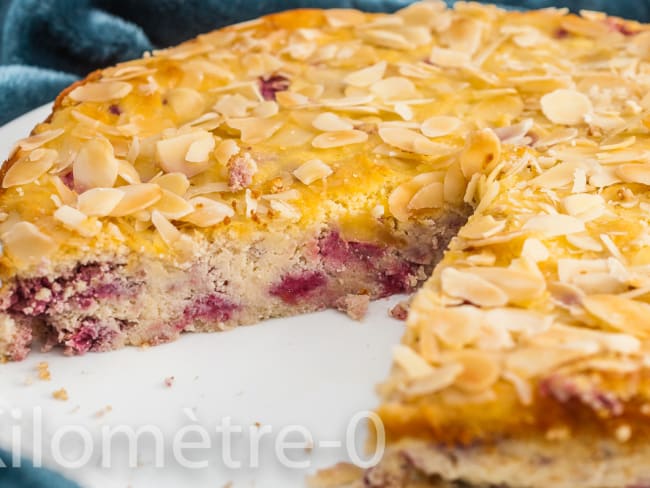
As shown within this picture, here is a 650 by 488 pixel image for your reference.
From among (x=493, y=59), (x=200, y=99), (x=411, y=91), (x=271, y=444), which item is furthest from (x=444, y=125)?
(x=271, y=444)

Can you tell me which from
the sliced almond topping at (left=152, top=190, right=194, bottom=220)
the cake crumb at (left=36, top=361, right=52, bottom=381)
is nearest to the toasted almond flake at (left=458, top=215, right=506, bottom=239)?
the sliced almond topping at (left=152, top=190, right=194, bottom=220)

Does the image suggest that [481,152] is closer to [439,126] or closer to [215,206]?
[439,126]

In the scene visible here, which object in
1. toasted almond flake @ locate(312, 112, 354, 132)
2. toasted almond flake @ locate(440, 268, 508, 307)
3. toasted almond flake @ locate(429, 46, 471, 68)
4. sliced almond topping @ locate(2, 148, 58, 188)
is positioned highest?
toasted almond flake @ locate(440, 268, 508, 307)

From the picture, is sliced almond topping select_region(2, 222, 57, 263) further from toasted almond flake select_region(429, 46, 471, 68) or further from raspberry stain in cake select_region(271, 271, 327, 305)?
toasted almond flake select_region(429, 46, 471, 68)

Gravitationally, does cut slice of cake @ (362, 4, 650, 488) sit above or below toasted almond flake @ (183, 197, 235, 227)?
above

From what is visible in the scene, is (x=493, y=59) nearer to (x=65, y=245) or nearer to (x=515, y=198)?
(x=515, y=198)

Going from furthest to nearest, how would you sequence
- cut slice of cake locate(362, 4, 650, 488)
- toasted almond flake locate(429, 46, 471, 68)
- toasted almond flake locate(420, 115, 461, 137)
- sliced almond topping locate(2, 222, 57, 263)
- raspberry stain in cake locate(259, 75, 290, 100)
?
toasted almond flake locate(429, 46, 471, 68)
raspberry stain in cake locate(259, 75, 290, 100)
toasted almond flake locate(420, 115, 461, 137)
sliced almond topping locate(2, 222, 57, 263)
cut slice of cake locate(362, 4, 650, 488)

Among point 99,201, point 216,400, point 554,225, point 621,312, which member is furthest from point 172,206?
point 621,312
